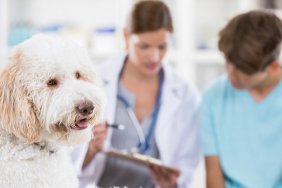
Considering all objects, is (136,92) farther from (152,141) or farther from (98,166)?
(98,166)

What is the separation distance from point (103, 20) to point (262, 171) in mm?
1755

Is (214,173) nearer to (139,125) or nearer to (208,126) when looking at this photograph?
(208,126)

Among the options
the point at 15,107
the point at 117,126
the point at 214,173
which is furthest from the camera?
the point at 117,126

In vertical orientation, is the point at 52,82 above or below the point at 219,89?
above

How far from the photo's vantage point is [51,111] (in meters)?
0.91

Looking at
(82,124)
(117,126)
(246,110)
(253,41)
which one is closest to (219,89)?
(246,110)

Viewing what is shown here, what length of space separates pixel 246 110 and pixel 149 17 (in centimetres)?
47

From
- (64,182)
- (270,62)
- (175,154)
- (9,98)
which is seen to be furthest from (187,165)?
(9,98)

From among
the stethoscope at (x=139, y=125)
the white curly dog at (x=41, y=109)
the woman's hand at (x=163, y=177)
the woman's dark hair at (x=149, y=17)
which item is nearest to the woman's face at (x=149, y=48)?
the woman's dark hair at (x=149, y=17)

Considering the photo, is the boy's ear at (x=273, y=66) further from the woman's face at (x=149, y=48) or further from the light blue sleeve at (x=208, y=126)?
the woman's face at (x=149, y=48)

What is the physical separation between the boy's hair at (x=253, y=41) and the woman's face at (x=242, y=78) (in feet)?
0.07

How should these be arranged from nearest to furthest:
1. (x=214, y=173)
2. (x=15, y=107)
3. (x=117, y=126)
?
(x=15, y=107), (x=214, y=173), (x=117, y=126)

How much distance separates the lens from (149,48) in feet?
5.63

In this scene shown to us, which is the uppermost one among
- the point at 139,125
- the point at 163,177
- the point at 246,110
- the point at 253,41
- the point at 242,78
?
the point at 253,41
